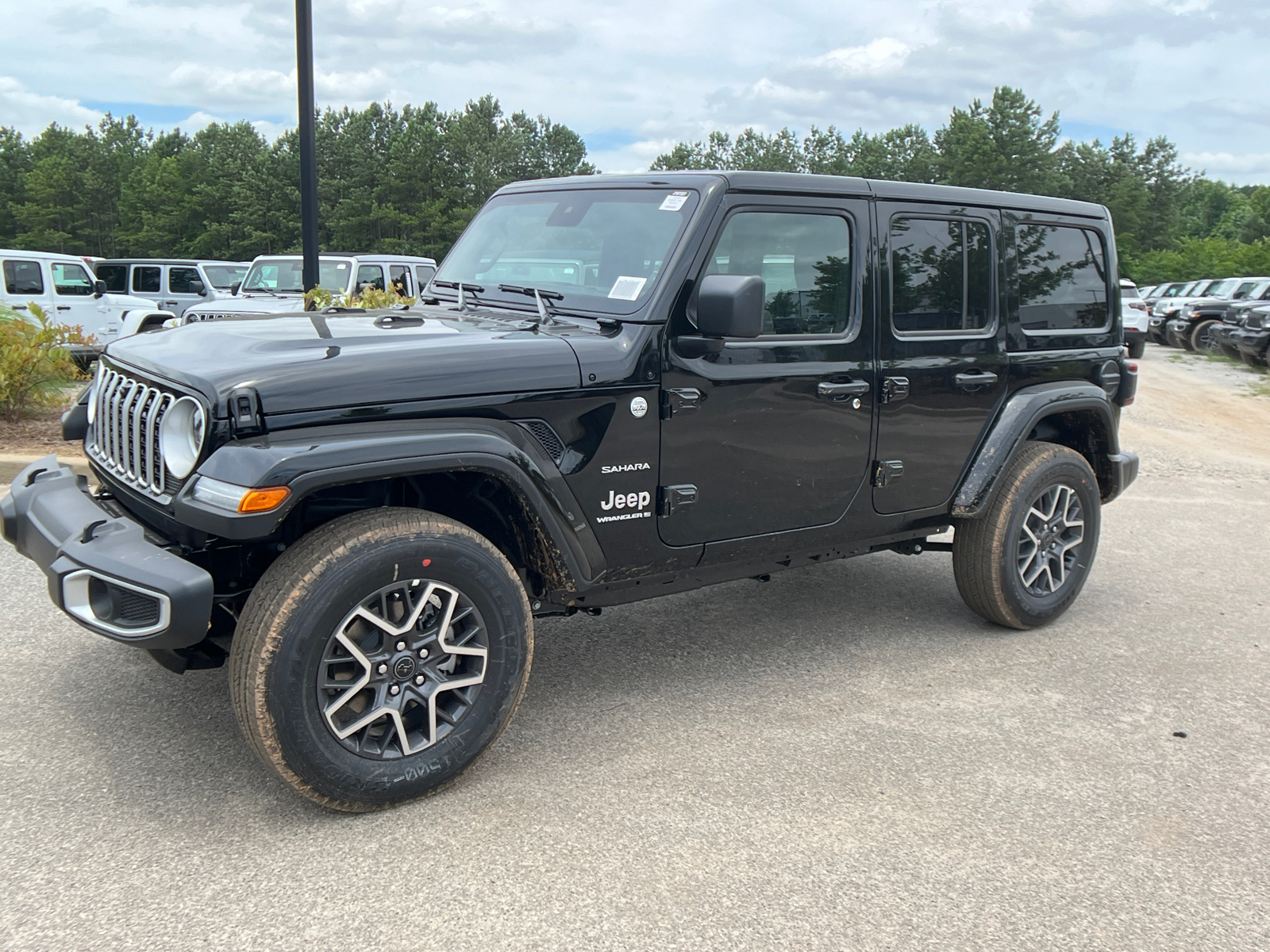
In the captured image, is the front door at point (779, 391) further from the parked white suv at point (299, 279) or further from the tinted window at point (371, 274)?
the tinted window at point (371, 274)

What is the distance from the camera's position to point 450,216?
201 ft

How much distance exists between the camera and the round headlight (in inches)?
113

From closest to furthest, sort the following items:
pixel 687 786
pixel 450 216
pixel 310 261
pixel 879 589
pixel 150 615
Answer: pixel 150 615, pixel 687 786, pixel 879 589, pixel 310 261, pixel 450 216

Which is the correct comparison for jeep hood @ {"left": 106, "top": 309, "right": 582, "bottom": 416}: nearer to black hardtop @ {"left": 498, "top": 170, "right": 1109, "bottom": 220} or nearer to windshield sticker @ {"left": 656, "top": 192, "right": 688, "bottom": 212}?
windshield sticker @ {"left": 656, "top": 192, "right": 688, "bottom": 212}

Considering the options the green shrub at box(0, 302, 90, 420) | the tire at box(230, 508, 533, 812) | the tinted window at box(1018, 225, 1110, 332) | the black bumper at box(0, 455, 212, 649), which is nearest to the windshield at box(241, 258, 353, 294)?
the green shrub at box(0, 302, 90, 420)

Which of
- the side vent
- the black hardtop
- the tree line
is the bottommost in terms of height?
the side vent

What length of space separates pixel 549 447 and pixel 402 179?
62.7m

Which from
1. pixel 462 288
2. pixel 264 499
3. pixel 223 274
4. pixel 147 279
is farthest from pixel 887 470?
pixel 223 274

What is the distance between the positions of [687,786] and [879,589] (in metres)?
2.57

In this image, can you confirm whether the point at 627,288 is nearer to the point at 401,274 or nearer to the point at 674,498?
the point at 674,498

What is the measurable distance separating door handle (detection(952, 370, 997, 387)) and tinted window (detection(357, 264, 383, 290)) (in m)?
12.1

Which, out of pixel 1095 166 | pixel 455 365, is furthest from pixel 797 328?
pixel 1095 166

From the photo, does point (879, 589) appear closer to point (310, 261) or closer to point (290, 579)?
point (290, 579)

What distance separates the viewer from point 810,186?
13.0ft
